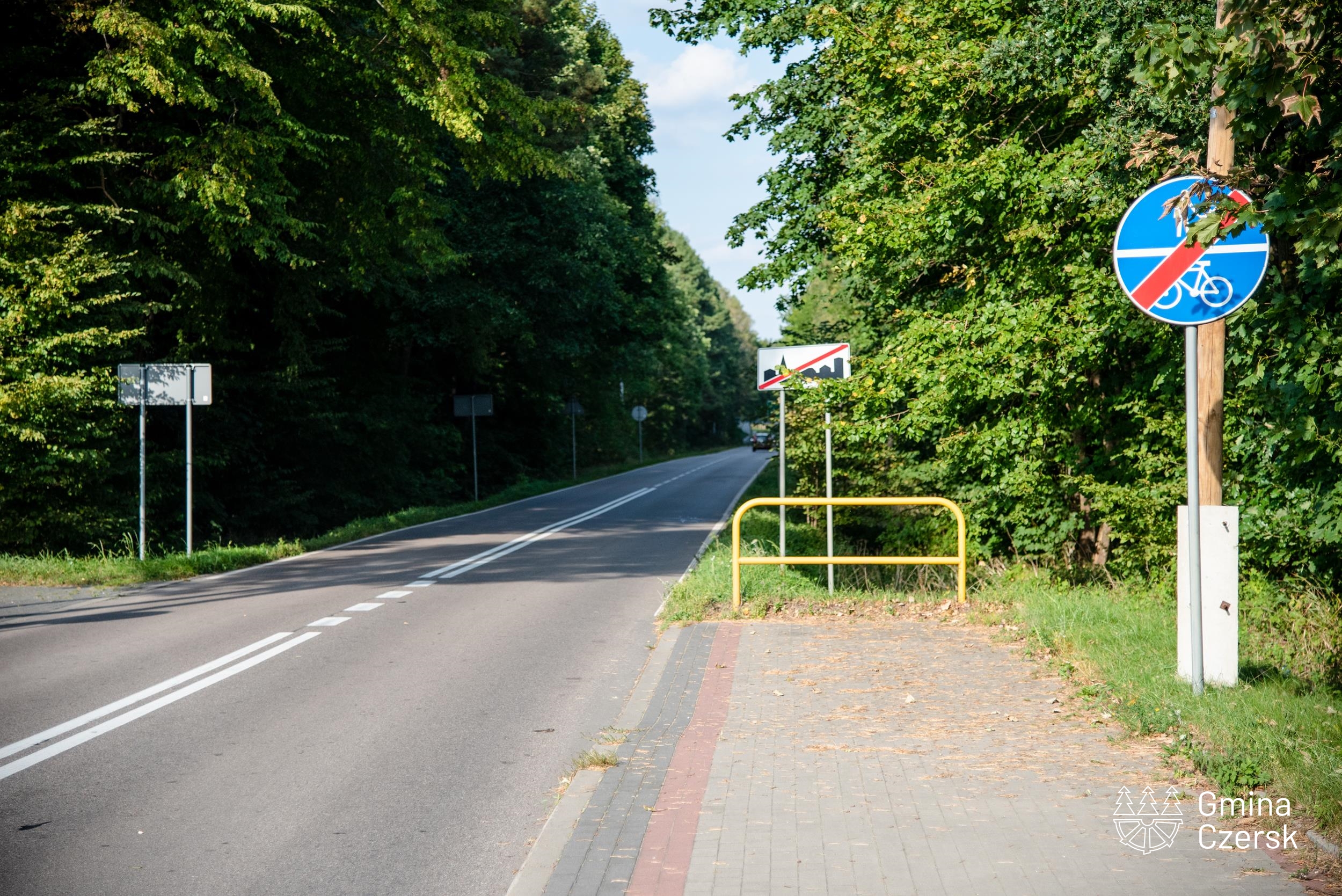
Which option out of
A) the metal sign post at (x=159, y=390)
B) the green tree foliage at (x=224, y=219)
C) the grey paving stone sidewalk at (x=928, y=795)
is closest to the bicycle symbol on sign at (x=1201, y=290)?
the grey paving stone sidewalk at (x=928, y=795)

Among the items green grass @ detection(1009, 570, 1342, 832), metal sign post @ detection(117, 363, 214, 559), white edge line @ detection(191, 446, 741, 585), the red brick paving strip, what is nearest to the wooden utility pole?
green grass @ detection(1009, 570, 1342, 832)

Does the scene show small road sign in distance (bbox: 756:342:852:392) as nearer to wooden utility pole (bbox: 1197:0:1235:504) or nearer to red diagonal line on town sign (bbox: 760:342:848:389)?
red diagonal line on town sign (bbox: 760:342:848:389)

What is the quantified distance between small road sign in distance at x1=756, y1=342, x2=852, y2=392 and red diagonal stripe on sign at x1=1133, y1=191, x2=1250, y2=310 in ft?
18.6

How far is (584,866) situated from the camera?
14.5ft

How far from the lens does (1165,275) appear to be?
6.60 meters

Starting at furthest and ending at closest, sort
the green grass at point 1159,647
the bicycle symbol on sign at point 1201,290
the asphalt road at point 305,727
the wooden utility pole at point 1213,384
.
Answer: the wooden utility pole at point 1213,384
the bicycle symbol on sign at point 1201,290
the green grass at point 1159,647
the asphalt road at point 305,727

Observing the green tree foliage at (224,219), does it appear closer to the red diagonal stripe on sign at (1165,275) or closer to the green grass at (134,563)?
the green grass at (134,563)

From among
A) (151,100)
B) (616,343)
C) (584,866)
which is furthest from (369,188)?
(616,343)

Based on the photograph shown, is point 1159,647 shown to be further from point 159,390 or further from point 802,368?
point 159,390

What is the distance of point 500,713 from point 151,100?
14.0 metres

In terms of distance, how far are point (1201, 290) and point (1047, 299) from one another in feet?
16.4

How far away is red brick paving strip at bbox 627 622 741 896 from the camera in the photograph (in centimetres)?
425

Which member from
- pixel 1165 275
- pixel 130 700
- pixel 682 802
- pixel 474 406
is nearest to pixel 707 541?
pixel 130 700

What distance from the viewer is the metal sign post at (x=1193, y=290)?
6.43 meters
